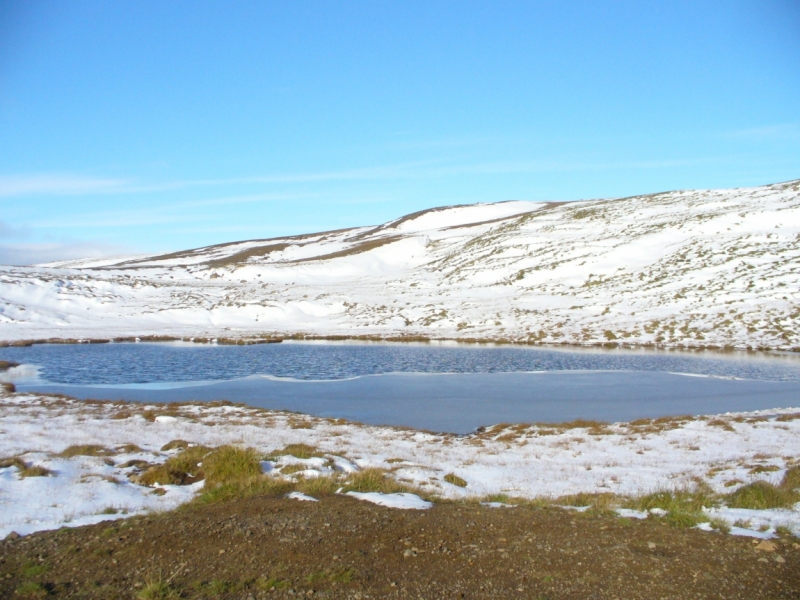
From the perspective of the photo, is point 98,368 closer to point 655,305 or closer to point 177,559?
point 177,559

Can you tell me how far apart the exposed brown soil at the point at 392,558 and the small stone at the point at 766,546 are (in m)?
0.03

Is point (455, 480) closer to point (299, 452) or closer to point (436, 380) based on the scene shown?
point (299, 452)

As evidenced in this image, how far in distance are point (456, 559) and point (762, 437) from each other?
44.5 ft

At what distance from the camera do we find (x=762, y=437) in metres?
17.7

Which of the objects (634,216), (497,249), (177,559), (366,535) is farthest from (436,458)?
(634,216)

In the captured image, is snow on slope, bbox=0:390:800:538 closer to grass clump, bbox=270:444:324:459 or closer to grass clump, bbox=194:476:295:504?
grass clump, bbox=270:444:324:459

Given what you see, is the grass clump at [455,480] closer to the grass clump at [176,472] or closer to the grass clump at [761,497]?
the grass clump at [761,497]

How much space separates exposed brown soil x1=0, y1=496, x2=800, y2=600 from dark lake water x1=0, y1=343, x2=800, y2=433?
12.6 meters

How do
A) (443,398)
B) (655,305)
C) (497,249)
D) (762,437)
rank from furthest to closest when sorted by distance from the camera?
(497,249)
(655,305)
(443,398)
(762,437)

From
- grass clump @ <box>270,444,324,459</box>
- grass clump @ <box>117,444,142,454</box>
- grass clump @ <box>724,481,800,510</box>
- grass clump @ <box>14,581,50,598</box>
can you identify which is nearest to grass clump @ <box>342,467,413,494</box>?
grass clump @ <box>270,444,324,459</box>

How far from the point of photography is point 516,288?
230 feet

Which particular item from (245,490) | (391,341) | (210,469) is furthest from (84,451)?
(391,341)

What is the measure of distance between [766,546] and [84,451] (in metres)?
14.1

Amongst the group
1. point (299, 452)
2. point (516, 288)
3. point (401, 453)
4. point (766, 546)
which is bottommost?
point (401, 453)
